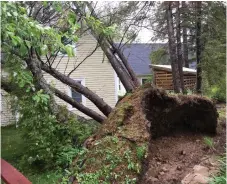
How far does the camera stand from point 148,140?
325cm

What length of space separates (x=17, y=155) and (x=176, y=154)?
3.69 meters

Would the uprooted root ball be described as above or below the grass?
above

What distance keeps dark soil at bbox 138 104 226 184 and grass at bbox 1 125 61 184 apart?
135 centimetres

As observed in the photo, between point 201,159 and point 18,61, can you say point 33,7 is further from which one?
point 201,159

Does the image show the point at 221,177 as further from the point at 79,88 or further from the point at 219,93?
the point at 219,93

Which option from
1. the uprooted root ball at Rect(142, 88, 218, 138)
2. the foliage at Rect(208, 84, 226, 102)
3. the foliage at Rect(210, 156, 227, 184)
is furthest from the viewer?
the foliage at Rect(208, 84, 226, 102)

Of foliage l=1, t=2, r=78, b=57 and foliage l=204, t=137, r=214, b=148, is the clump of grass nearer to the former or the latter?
foliage l=204, t=137, r=214, b=148

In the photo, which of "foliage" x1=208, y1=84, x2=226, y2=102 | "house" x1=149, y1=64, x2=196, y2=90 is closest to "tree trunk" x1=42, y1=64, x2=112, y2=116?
"foliage" x1=208, y1=84, x2=226, y2=102

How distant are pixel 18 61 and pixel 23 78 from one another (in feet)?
5.31

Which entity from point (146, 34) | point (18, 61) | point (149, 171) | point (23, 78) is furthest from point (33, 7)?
point (146, 34)

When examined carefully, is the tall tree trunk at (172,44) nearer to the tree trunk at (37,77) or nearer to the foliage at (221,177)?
the tree trunk at (37,77)

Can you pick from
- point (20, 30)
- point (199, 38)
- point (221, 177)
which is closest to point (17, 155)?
point (221, 177)

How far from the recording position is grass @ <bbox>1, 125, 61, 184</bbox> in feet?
13.7

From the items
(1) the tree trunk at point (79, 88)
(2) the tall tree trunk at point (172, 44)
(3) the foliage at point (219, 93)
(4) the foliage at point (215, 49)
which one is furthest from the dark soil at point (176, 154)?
(4) the foliage at point (215, 49)
